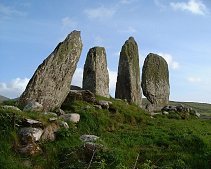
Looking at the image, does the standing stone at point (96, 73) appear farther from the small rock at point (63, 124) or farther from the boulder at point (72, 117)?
the small rock at point (63, 124)

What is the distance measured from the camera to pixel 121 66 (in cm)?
3312

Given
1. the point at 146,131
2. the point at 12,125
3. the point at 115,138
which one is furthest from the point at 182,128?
the point at 12,125

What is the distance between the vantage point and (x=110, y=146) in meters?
17.4

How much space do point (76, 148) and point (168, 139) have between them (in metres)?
5.42

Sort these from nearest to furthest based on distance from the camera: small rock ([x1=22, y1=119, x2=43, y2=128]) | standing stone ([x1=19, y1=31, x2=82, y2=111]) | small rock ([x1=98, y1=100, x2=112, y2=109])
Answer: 1. small rock ([x1=22, y1=119, x2=43, y2=128])
2. standing stone ([x1=19, y1=31, x2=82, y2=111])
3. small rock ([x1=98, y1=100, x2=112, y2=109])

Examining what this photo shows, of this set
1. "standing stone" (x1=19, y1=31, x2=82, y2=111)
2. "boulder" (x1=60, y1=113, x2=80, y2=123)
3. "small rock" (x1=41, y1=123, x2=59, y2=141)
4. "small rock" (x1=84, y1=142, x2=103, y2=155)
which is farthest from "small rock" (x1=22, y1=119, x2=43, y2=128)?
"standing stone" (x1=19, y1=31, x2=82, y2=111)

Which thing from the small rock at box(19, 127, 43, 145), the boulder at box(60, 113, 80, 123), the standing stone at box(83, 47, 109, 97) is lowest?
the small rock at box(19, 127, 43, 145)

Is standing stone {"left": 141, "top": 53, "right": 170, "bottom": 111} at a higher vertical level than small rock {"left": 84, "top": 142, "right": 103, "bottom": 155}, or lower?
higher

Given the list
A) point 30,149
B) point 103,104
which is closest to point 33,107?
point 30,149

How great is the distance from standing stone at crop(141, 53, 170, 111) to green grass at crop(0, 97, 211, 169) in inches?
493

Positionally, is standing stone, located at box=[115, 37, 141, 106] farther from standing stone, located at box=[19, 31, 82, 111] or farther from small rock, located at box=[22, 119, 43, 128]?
small rock, located at box=[22, 119, 43, 128]

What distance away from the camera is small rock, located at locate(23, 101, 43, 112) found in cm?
1945

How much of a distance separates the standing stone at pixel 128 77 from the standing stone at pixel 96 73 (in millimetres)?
2104

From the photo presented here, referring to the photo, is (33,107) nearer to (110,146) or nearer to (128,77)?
(110,146)
